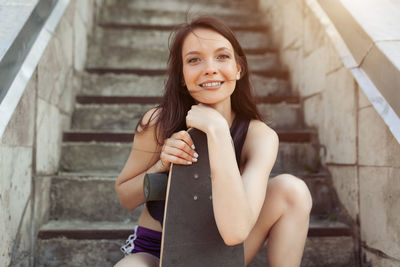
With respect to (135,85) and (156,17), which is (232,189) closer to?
(135,85)

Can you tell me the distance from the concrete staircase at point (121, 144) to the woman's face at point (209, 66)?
797mm

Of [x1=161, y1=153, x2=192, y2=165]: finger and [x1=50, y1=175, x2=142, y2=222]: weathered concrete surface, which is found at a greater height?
[x1=161, y1=153, x2=192, y2=165]: finger

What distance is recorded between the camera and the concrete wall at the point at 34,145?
54.3 inches

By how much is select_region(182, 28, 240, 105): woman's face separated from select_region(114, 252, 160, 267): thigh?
0.56 metres

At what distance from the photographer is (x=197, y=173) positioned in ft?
3.70

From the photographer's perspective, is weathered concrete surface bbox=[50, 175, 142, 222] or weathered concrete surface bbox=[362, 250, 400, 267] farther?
weathered concrete surface bbox=[50, 175, 142, 222]

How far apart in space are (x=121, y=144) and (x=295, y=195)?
117cm

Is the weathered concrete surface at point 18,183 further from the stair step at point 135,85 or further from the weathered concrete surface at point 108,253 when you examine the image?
the stair step at point 135,85

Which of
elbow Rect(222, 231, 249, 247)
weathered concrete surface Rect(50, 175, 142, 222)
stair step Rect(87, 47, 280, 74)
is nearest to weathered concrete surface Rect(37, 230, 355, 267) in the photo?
weathered concrete surface Rect(50, 175, 142, 222)

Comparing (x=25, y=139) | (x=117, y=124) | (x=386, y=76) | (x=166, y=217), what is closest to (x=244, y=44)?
(x=117, y=124)

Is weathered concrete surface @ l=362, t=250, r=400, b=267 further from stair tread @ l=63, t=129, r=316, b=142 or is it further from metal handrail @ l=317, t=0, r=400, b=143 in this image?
stair tread @ l=63, t=129, r=316, b=142

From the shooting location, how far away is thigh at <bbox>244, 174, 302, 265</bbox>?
1317 millimetres

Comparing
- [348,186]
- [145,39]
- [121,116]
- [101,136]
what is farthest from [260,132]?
[145,39]

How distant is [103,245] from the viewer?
5.56 feet
